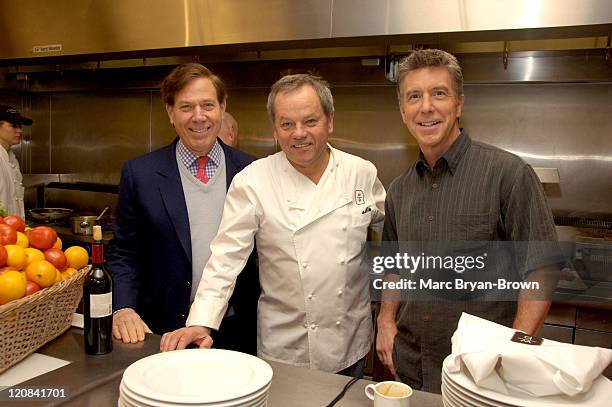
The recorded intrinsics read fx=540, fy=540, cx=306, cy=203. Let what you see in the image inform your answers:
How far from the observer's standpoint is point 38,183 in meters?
4.49

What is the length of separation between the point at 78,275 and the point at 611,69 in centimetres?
268

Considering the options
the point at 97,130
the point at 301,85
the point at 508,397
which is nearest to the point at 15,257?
the point at 301,85

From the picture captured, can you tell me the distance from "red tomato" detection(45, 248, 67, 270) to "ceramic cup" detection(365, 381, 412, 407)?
71 centimetres

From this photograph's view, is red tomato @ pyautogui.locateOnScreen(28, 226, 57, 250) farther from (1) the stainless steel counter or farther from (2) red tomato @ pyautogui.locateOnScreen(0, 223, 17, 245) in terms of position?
(1) the stainless steel counter

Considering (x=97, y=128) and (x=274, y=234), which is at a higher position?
(x=97, y=128)

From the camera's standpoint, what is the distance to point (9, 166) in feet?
13.0

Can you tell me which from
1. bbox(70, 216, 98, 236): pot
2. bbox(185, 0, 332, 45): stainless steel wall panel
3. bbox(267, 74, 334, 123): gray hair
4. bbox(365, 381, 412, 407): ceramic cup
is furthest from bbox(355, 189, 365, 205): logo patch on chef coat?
bbox(70, 216, 98, 236): pot

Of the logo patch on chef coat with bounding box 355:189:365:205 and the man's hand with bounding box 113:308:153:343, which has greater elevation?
the logo patch on chef coat with bounding box 355:189:365:205

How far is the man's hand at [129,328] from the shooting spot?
1231 millimetres

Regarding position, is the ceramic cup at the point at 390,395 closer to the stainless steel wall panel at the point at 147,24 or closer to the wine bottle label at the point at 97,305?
the wine bottle label at the point at 97,305

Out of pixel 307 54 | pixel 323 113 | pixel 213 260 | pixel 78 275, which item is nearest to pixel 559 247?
pixel 323 113

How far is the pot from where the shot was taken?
11.4 ft

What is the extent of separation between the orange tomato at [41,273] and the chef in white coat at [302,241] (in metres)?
0.42

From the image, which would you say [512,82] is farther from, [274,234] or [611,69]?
[274,234]
